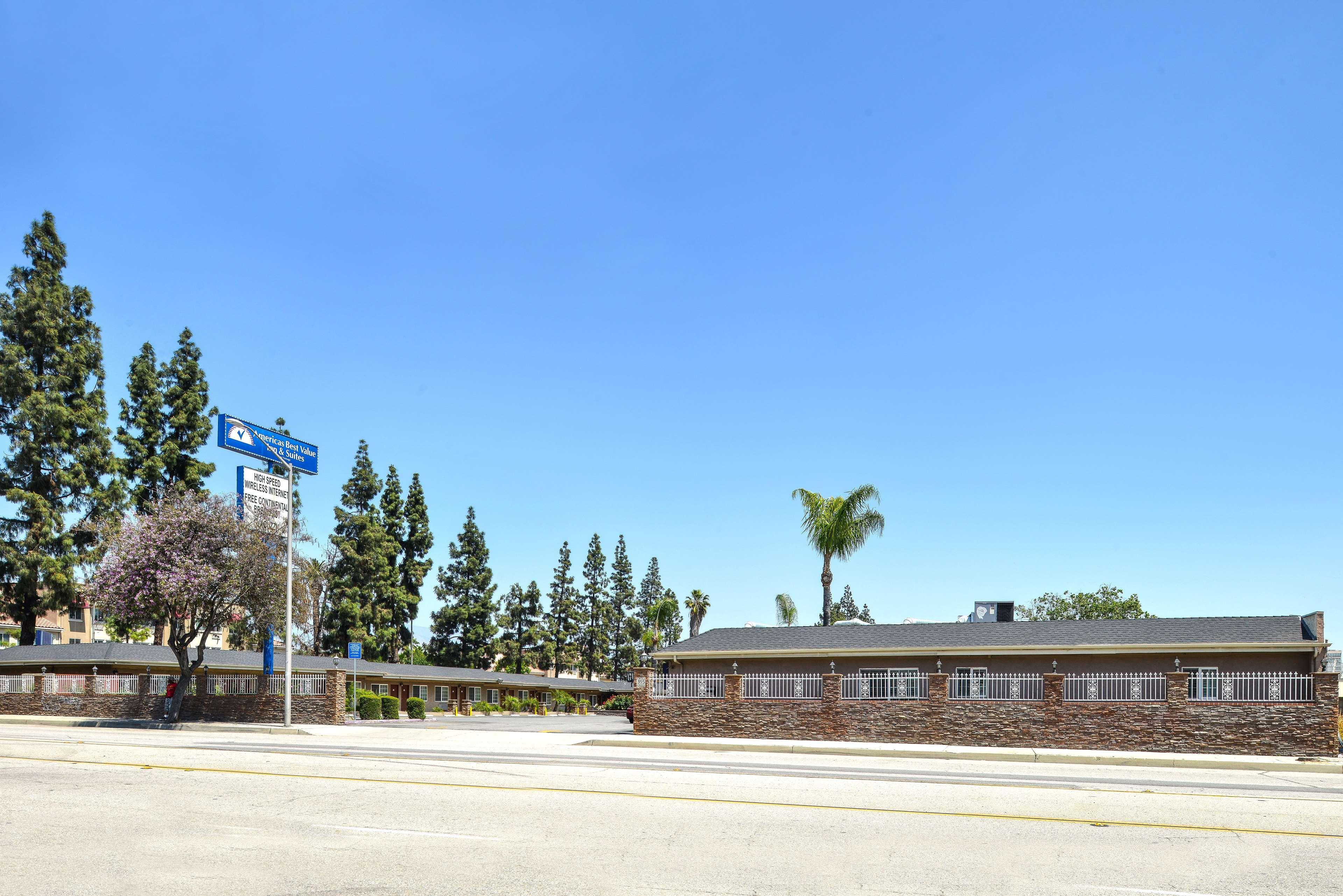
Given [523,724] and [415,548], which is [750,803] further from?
[415,548]

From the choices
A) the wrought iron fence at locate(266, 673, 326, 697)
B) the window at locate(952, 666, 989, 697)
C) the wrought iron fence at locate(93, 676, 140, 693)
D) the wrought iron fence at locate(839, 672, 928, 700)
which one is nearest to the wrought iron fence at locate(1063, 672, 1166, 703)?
the window at locate(952, 666, 989, 697)

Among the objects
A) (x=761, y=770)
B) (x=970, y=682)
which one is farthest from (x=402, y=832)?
(x=970, y=682)

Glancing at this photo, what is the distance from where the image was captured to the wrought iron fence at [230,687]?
3675 centimetres

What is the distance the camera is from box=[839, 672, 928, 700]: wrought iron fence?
98.8 ft

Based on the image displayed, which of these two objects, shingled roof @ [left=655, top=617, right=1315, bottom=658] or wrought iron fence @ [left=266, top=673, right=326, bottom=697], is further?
wrought iron fence @ [left=266, top=673, right=326, bottom=697]

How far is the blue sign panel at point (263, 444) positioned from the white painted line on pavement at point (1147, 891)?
3404 centimetres

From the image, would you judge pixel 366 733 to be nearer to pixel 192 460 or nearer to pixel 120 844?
pixel 120 844

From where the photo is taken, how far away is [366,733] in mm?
33062

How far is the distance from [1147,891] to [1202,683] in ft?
81.1

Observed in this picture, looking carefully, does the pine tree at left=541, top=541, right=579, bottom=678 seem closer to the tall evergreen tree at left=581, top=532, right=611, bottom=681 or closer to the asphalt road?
the tall evergreen tree at left=581, top=532, right=611, bottom=681

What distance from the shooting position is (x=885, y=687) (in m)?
33.1

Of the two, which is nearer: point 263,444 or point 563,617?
point 263,444

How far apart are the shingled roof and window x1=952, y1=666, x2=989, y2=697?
34.3 inches

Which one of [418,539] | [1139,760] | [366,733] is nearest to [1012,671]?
[1139,760]
